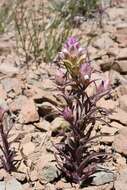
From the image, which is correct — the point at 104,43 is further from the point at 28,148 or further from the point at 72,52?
the point at 72,52

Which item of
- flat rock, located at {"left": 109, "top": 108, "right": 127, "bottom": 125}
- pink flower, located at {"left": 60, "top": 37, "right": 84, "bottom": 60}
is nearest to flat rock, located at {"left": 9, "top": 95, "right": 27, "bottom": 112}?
flat rock, located at {"left": 109, "top": 108, "right": 127, "bottom": 125}

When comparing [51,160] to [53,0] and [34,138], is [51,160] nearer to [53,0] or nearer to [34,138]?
[34,138]

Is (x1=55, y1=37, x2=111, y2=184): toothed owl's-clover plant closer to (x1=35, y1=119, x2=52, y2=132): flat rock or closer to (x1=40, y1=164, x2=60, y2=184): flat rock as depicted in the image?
(x1=40, y1=164, x2=60, y2=184): flat rock

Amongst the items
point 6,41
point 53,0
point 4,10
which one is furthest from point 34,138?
point 53,0

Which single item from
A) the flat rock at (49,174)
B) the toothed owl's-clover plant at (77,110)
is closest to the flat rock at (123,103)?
the toothed owl's-clover plant at (77,110)

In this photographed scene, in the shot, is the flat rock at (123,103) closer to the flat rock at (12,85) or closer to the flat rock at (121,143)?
the flat rock at (121,143)
